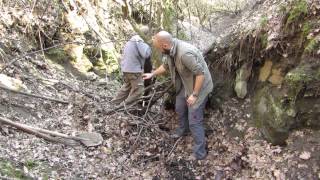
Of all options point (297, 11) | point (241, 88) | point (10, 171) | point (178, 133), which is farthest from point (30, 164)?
point (297, 11)

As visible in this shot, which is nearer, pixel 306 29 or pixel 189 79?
pixel 306 29

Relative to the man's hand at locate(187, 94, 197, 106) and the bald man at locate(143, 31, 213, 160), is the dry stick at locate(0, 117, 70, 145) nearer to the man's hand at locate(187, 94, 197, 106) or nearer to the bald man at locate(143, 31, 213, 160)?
the bald man at locate(143, 31, 213, 160)

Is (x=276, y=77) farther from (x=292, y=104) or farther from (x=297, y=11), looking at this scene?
(x=297, y=11)

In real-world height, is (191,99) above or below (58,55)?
above

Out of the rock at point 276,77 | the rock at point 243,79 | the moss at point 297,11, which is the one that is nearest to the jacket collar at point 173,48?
the rock at point 243,79

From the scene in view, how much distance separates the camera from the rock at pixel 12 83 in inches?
272

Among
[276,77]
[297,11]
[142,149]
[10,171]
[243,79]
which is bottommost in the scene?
[142,149]

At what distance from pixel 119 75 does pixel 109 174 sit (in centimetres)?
524

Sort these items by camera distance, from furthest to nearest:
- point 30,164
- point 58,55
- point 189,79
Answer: point 58,55
point 189,79
point 30,164

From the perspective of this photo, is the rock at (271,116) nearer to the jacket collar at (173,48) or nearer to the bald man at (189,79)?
the bald man at (189,79)

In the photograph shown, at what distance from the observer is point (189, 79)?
5391 mm

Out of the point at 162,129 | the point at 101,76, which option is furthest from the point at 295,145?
the point at 101,76

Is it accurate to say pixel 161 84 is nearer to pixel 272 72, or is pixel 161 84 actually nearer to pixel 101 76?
pixel 272 72

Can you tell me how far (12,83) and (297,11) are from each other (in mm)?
4875
